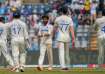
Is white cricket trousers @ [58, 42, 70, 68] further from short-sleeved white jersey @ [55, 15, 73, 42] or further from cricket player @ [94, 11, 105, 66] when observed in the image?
cricket player @ [94, 11, 105, 66]

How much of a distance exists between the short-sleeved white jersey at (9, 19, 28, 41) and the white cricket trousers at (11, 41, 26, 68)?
204 millimetres

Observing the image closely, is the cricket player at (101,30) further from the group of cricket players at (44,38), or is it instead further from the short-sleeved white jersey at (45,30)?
the short-sleeved white jersey at (45,30)

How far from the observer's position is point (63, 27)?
908 inches

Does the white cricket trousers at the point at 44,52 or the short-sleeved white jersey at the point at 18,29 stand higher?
the short-sleeved white jersey at the point at 18,29

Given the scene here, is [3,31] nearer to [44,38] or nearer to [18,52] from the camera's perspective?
[18,52]

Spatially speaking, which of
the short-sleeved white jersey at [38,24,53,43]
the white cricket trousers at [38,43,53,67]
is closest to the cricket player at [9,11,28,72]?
the short-sleeved white jersey at [38,24,53,43]

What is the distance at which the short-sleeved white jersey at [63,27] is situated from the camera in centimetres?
Result: 2295

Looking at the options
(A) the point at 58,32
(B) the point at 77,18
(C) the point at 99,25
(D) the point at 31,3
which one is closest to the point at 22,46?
(A) the point at 58,32

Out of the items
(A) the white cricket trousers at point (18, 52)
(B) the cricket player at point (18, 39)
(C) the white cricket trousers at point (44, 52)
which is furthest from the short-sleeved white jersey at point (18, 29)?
(C) the white cricket trousers at point (44, 52)

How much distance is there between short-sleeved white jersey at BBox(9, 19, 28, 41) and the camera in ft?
72.8

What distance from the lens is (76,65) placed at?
84.3 feet

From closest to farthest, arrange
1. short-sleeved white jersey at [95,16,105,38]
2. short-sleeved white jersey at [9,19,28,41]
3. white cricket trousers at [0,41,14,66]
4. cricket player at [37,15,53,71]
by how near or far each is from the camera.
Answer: short-sleeved white jersey at [9,19,28,41]
cricket player at [37,15,53,71]
white cricket trousers at [0,41,14,66]
short-sleeved white jersey at [95,16,105,38]

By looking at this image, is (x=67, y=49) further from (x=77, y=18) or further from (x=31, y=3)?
(x=31, y=3)

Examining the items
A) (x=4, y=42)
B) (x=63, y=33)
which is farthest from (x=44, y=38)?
(x=4, y=42)
